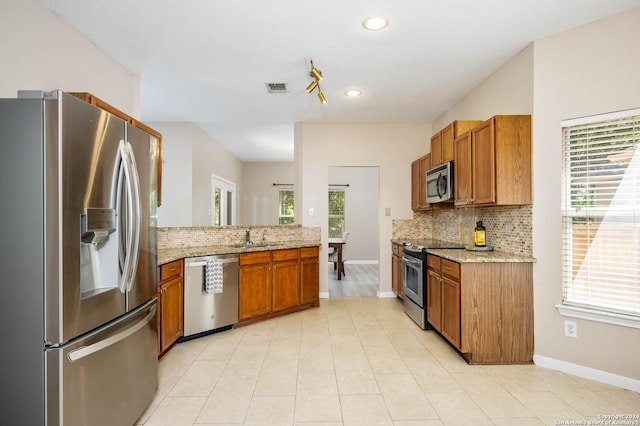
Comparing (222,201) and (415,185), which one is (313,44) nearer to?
(415,185)

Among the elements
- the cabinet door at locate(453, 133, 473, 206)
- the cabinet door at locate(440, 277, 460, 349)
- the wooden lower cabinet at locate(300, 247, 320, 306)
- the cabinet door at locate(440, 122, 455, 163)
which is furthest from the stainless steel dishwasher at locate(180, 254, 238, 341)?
the cabinet door at locate(440, 122, 455, 163)

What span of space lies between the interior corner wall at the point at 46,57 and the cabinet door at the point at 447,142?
129 inches

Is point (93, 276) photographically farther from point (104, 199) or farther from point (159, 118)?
point (159, 118)

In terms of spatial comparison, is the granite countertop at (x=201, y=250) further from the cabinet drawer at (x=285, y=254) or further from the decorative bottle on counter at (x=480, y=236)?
the decorative bottle on counter at (x=480, y=236)

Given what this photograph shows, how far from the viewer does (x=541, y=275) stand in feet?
8.95

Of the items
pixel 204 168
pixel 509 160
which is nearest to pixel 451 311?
pixel 509 160

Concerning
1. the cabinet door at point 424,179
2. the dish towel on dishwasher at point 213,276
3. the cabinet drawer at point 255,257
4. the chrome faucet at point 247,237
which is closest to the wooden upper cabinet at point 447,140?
the cabinet door at point 424,179

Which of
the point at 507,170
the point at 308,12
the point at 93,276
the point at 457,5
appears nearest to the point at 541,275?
the point at 507,170

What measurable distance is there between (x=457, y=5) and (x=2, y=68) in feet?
9.18

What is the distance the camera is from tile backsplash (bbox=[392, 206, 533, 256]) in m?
2.91

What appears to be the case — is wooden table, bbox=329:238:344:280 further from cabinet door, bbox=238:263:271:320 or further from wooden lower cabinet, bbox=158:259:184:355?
wooden lower cabinet, bbox=158:259:184:355

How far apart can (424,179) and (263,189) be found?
5275mm

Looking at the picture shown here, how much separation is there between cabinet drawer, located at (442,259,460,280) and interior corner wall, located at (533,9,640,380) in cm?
59

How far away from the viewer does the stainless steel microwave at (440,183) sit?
11.8 ft
